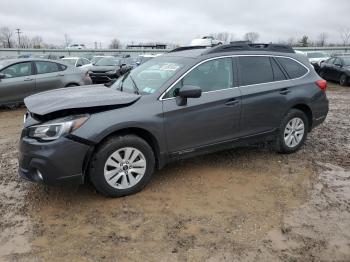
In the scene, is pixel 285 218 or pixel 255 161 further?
pixel 255 161

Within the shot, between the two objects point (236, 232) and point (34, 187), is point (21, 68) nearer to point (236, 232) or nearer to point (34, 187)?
point (34, 187)

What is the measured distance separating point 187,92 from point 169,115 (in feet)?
1.16

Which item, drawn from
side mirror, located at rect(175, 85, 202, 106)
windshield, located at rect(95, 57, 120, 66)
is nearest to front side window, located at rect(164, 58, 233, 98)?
side mirror, located at rect(175, 85, 202, 106)

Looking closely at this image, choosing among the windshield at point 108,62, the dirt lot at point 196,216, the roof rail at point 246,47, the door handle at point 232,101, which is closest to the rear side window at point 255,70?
the roof rail at point 246,47

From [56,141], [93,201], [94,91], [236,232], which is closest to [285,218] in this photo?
[236,232]

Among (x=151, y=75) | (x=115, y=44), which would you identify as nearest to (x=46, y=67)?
(x=151, y=75)

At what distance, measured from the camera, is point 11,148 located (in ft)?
21.2

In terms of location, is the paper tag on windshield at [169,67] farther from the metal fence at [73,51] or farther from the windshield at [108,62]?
the metal fence at [73,51]

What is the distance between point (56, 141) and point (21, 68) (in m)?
7.35

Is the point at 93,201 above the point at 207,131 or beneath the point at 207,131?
beneath

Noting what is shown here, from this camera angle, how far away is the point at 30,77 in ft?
34.2

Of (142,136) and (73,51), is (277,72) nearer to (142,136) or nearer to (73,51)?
(142,136)

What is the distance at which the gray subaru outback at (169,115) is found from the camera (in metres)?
4.06

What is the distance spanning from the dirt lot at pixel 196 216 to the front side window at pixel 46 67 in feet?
18.2
